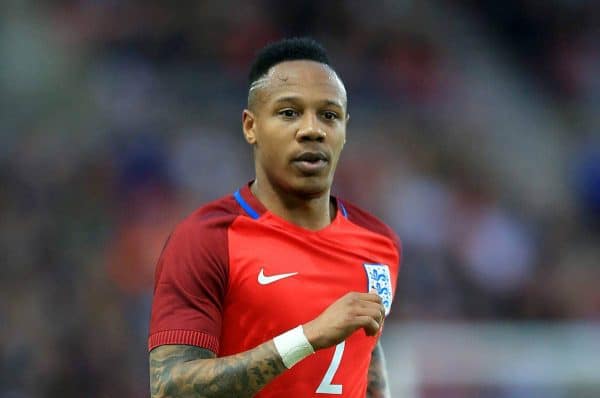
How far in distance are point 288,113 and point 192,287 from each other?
717mm

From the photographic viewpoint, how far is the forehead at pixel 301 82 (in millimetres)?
3475

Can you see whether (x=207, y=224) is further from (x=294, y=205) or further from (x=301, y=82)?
(x=301, y=82)

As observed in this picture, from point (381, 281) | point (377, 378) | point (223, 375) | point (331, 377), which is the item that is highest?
point (381, 281)

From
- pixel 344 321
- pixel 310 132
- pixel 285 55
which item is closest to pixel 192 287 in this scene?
pixel 344 321

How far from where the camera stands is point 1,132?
28.8 ft

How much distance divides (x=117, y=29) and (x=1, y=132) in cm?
161

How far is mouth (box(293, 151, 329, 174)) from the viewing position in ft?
11.4

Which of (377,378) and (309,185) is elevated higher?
(309,185)

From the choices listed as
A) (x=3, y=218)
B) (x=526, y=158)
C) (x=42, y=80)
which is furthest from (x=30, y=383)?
(x=526, y=158)

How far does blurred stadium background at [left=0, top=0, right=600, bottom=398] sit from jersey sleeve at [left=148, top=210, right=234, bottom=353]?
320 centimetres

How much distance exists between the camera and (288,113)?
3480mm

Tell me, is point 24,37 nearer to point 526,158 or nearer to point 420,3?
point 420,3

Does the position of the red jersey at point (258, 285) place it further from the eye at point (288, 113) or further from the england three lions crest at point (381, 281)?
the eye at point (288, 113)

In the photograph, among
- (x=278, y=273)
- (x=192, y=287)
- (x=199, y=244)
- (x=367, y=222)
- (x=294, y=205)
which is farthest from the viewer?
(x=367, y=222)
